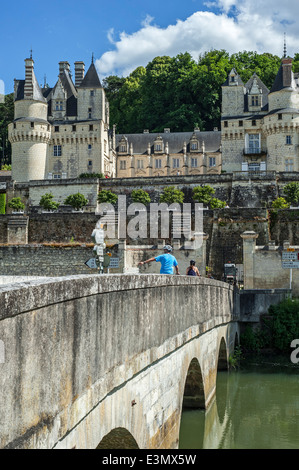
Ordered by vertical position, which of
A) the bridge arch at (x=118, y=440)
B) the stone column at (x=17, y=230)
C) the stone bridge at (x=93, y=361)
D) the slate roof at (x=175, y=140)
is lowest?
the bridge arch at (x=118, y=440)

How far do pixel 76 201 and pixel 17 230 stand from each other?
8.43 m

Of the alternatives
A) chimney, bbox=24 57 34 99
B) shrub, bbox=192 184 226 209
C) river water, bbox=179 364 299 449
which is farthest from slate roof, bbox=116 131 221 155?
river water, bbox=179 364 299 449

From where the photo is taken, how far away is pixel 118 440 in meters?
7.64

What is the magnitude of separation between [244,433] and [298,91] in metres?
43.1

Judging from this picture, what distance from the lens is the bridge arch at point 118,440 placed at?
7570 millimetres

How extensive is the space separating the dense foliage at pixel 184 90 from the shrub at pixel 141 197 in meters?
21.0

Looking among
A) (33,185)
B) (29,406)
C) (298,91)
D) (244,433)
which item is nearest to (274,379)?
(244,433)

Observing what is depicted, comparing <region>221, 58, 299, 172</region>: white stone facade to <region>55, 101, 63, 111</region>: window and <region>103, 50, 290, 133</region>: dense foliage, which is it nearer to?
<region>103, 50, 290, 133</region>: dense foliage

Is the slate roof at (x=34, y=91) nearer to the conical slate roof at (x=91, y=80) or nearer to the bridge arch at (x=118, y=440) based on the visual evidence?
the conical slate roof at (x=91, y=80)

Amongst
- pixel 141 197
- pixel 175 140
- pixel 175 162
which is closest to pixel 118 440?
pixel 141 197

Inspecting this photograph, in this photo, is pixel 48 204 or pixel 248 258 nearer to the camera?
pixel 248 258

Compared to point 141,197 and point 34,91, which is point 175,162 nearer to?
point 141,197

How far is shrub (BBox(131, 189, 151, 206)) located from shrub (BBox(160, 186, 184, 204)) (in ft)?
4.07

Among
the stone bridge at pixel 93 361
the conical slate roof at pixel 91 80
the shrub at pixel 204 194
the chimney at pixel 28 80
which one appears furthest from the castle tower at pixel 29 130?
the stone bridge at pixel 93 361
